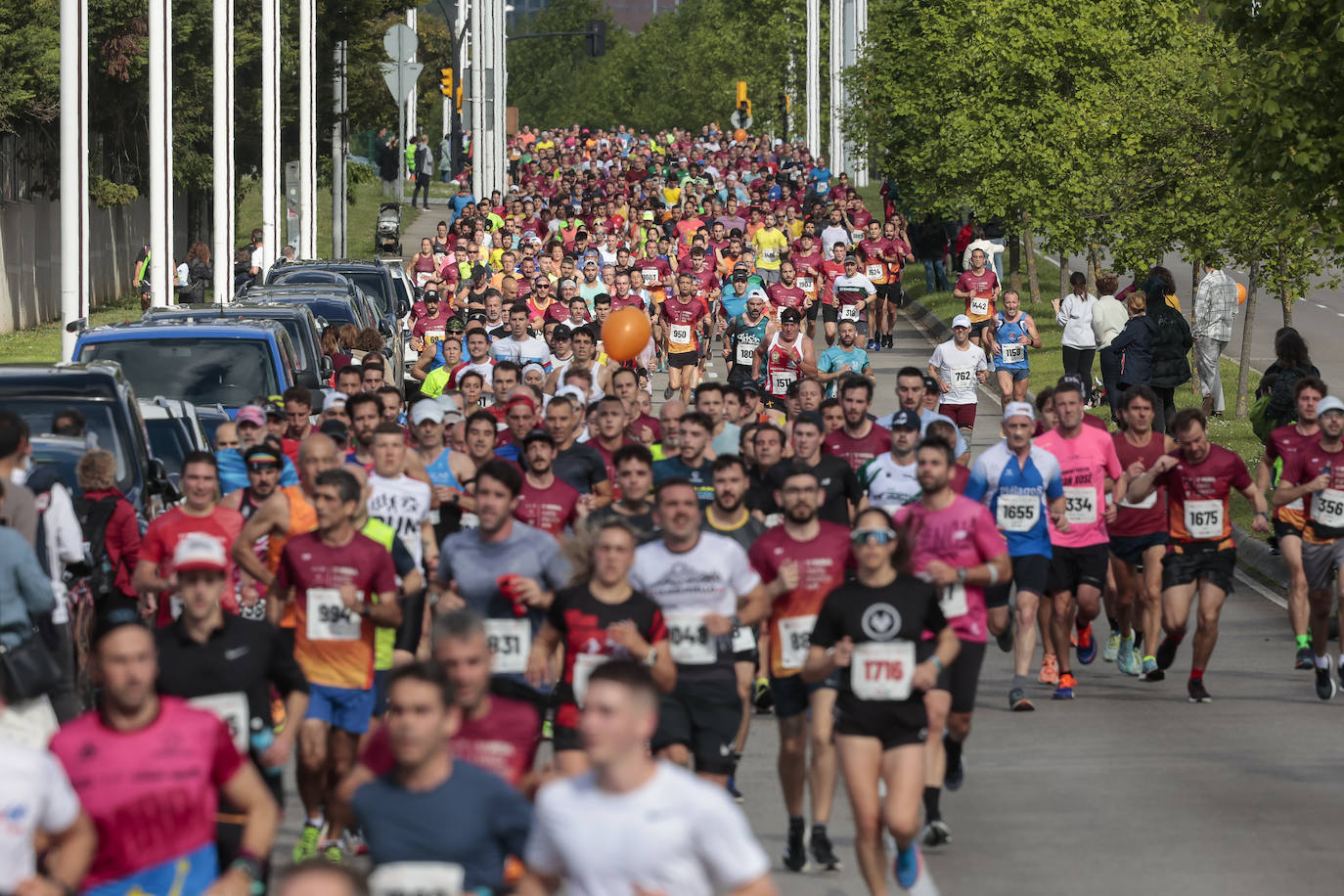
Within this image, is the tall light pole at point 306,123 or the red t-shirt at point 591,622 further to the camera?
the tall light pole at point 306,123

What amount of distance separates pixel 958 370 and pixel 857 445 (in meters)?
7.01

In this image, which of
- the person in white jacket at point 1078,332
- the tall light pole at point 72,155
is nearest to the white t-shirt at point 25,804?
the tall light pole at point 72,155

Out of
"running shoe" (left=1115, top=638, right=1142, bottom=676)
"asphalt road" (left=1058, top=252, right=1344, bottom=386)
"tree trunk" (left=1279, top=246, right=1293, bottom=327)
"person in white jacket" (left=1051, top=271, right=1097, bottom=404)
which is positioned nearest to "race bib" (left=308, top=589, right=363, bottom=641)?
"running shoe" (left=1115, top=638, right=1142, bottom=676)

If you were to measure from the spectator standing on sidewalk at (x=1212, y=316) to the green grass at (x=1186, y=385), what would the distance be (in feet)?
2.19

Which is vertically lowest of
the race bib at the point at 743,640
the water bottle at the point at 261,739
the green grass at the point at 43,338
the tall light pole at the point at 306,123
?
the race bib at the point at 743,640

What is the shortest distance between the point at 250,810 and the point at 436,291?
23369mm

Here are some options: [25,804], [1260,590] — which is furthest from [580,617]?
[1260,590]

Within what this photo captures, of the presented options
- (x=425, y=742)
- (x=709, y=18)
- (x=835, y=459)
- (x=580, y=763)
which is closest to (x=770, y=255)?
(x=835, y=459)

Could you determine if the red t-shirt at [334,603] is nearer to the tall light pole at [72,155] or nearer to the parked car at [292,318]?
the parked car at [292,318]

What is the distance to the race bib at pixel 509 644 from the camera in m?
10.3

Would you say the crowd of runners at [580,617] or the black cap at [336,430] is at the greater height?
the black cap at [336,430]

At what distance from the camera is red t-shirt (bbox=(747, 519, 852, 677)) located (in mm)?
10891

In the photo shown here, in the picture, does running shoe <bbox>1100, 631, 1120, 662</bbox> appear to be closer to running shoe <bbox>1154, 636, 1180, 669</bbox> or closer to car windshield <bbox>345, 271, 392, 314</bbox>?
running shoe <bbox>1154, 636, 1180, 669</bbox>

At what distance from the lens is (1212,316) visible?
92.1 feet
